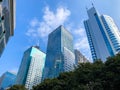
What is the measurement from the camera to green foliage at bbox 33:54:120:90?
21.5 metres

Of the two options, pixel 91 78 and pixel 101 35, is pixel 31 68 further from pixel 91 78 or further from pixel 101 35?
pixel 91 78

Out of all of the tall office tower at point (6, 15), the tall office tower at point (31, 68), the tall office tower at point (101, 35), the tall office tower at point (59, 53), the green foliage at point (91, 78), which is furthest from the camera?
the tall office tower at point (31, 68)

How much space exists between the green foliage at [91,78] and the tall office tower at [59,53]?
73803 millimetres

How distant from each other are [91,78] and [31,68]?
9940cm

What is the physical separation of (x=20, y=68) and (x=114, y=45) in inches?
2860

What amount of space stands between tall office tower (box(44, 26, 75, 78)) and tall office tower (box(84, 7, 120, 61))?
861 inches

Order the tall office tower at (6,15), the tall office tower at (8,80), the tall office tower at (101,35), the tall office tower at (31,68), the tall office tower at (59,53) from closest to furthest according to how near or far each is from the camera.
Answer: the tall office tower at (6,15) < the tall office tower at (101,35) < the tall office tower at (59,53) < the tall office tower at (31,68) < the tall office tower at (8,80)

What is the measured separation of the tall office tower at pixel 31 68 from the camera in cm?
11400

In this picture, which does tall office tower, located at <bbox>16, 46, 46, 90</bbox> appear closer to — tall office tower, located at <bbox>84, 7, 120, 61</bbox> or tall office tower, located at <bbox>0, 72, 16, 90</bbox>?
tall office tower, located at <bbox>0, 72, 16, 90</bbox>

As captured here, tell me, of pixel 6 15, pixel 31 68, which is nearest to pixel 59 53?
pixel 31 68

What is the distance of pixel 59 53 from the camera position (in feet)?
364

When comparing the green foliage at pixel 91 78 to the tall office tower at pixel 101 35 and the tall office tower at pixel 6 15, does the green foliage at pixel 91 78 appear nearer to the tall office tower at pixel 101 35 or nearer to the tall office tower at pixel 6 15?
the tall office tower at pixel 6 15

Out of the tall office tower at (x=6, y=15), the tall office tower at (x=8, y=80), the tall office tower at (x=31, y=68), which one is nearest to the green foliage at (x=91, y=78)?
the tall office tower at (x=6, y=15)

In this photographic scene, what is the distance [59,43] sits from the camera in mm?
115688
